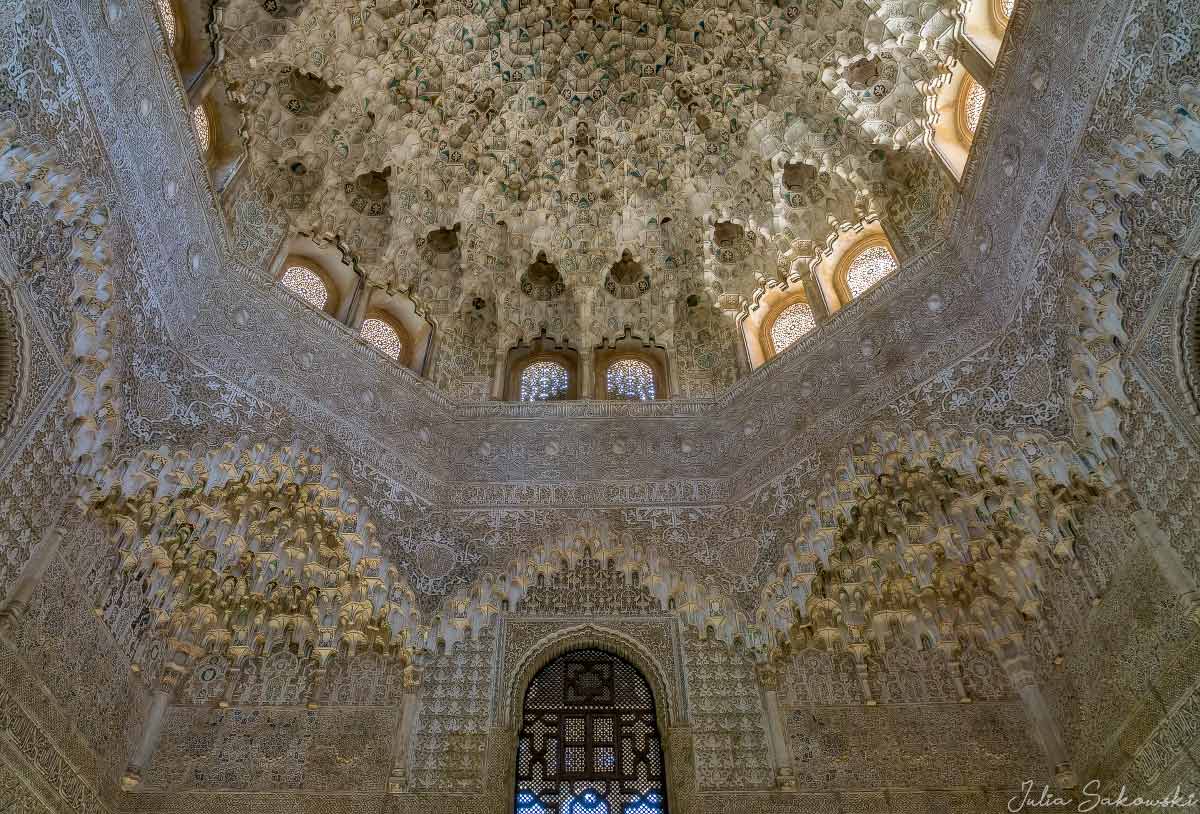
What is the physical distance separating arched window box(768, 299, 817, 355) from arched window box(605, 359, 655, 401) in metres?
1.23

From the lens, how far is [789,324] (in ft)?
26.5

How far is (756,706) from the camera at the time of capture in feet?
20.7

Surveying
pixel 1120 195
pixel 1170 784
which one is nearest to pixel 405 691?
pixel 1170 784

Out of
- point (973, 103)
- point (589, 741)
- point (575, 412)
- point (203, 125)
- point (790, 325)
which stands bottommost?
point (589, 741)

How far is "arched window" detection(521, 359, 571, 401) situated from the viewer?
818 centimetres

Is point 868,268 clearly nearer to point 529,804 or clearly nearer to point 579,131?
point 579,131

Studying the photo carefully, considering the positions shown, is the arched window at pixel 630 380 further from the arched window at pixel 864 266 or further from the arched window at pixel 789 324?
the arched window at pixel 864 266

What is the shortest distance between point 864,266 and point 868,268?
5 centimetres

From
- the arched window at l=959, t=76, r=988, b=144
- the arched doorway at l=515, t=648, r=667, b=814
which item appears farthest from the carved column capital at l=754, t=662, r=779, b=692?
the arched window at l=959, t=76, r=988, b=144

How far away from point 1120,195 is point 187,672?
23.5 ft
